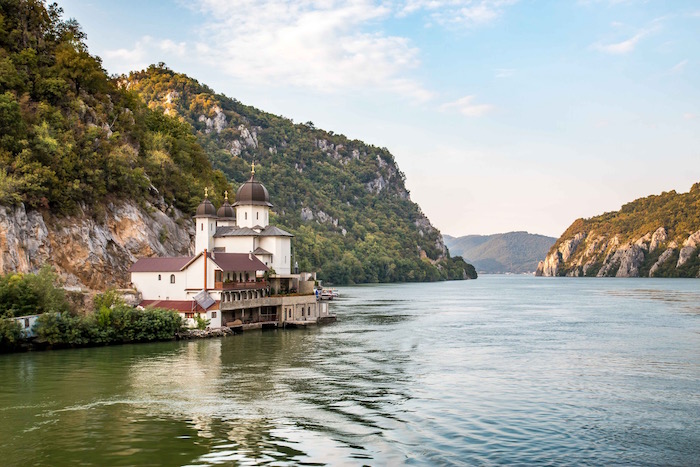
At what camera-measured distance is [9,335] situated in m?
44.7

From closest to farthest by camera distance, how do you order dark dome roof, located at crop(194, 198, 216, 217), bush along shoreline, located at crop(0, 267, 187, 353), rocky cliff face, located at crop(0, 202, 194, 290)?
bush along shoreline, located at crop(0, 267, 187, 353) → rocky cliff face, located at crop(0, 202, 194, 290) → dark dome roof, located at crop(194, 198, 216, 217)

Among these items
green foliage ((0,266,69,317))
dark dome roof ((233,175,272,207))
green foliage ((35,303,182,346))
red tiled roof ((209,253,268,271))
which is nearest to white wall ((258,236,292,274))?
red tiled roof ((209,253,268,271))

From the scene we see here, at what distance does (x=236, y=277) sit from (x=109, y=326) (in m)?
14.8

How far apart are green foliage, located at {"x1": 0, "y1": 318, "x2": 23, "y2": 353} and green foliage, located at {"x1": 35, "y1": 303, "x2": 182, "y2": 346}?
1411mm

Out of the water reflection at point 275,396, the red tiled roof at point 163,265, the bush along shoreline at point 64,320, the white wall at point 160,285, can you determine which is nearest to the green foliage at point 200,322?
the bush along shoreline at point 64,320

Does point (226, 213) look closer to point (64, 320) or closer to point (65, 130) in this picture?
point (65, 130)

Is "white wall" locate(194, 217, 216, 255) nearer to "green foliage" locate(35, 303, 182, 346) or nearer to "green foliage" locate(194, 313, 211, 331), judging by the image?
"green foliage" locate(194, 313, 211, 331)

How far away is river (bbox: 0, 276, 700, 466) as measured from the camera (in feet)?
79.3

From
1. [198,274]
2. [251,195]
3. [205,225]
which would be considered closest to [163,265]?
[198,274]

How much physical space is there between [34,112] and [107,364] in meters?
39.0

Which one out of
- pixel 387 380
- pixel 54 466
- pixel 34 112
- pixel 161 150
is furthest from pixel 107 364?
pixel 161 150

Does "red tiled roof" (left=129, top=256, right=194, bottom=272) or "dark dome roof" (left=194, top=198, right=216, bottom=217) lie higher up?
"dark dome roof" (left=194, top=198, right=216, bottom=217)

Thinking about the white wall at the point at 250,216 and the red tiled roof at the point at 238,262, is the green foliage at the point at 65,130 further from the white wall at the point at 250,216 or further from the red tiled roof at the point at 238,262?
the red tiled roof at the point at 238,262

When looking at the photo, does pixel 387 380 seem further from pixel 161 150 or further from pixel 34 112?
pixel 161 150
